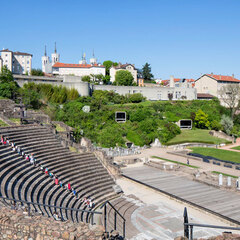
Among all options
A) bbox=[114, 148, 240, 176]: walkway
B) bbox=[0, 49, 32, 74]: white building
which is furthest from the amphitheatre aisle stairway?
bbox=[0, 49, 32, 74]: white building

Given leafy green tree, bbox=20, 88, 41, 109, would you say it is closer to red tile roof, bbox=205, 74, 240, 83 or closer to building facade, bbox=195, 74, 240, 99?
building facade, bbox=195, 74, 240, 99

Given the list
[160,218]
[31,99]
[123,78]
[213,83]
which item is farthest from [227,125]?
[160,218]

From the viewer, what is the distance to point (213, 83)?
76688mm

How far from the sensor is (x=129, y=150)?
122ft

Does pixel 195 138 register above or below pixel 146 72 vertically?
below

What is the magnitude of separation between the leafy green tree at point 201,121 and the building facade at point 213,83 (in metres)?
22.4

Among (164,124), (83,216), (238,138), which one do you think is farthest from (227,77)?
(83,216)

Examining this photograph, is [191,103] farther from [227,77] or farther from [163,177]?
[163,177]

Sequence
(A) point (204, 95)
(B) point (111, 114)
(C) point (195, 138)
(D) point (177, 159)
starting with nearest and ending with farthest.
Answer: (D) point (177, 159) → (C) point (195, 138) → (B) point (111, 114) → (A) point (204, 95)

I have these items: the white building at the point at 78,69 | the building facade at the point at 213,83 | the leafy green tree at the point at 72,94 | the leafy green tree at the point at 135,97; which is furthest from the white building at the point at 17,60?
the building facade at the point at 213,83

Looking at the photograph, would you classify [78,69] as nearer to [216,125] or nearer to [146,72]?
[146,72]

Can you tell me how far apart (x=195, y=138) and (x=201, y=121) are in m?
9.48

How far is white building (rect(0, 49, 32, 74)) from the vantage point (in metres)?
89.9

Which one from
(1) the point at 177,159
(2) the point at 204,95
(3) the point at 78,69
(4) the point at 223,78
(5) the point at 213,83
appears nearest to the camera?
(1) the point at 177,159
